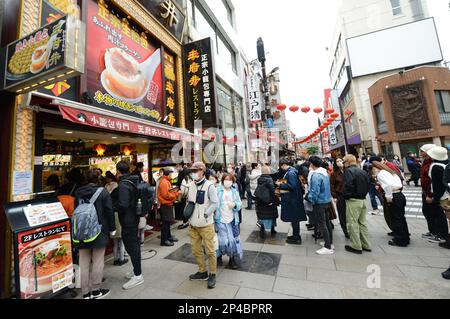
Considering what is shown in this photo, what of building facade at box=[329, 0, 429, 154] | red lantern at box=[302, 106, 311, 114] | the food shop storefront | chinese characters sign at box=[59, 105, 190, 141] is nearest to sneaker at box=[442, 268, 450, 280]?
the food shop storefront

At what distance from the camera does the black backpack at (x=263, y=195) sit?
5.10 metres

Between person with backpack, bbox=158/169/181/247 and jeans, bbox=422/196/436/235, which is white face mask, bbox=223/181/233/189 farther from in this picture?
jeans, bbox=422/196/436/235

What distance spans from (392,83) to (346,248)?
22.4 m

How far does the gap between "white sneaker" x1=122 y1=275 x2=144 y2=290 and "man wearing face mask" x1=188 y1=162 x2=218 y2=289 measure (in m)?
0.91

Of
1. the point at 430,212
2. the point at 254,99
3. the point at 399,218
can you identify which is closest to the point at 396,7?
the point at 254,99

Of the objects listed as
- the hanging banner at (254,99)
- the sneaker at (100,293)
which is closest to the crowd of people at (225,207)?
the sneaker at (100,293)

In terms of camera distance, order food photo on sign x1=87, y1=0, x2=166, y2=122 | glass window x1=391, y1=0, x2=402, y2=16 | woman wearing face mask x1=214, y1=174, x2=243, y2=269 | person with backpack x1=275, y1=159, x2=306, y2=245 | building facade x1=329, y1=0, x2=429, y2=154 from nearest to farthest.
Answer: woman wearing face mask x1=214, y1=174, x2=243, y2=269, person with backpack x1=275, y1=159, x2=306, y2=245, food photo on sign x1=87, y1=0, x2=166, y2=122, building facade x1=329, y1=0, x2=429, y2=154, glass window x1=391, y1=0, x2=402, y2=16

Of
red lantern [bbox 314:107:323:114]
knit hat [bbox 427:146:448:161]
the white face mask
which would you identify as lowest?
the white face mask

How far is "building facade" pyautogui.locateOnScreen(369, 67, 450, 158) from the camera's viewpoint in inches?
682

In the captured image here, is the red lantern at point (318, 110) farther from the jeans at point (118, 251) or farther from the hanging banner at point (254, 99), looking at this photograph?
the jeans at point (118, 251)

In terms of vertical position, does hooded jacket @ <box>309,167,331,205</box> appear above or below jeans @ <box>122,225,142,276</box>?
above

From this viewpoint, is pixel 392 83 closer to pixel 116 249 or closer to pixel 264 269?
pixel 264 269

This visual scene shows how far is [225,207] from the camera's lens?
153 inches

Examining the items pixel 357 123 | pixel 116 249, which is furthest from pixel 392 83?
pixel 116 249
